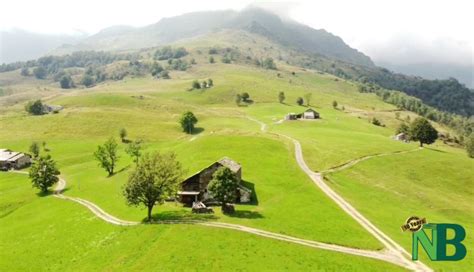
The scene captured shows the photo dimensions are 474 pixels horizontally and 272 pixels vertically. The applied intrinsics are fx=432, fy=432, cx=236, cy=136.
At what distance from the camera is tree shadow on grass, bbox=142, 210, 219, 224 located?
74.2 m

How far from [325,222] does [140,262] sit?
32.0 m

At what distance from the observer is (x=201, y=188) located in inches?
3472

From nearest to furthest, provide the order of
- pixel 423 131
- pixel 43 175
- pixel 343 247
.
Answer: pixel 343 247 < pixel 43 175 < pixel 423 131

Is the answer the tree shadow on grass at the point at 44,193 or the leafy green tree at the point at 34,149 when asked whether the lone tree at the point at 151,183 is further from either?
the leafy green tree at the point at 34,149

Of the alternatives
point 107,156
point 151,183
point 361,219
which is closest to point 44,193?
point 107,156

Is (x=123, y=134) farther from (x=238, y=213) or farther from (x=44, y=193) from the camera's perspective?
(x=238, y=213)

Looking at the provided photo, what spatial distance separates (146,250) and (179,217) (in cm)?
1453

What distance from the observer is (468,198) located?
9906 cm

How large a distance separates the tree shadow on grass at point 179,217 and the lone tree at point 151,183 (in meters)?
1.59

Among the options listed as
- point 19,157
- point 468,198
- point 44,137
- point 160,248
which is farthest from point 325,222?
point 44,137

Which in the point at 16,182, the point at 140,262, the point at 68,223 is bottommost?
the point at 16,182

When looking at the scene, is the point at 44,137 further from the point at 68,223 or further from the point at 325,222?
the point at 325,222

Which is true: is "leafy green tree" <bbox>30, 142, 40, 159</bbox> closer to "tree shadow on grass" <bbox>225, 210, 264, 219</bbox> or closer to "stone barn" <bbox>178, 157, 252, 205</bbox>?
"stone barn" <bbox>178, 157, 252, 205</bbox>
